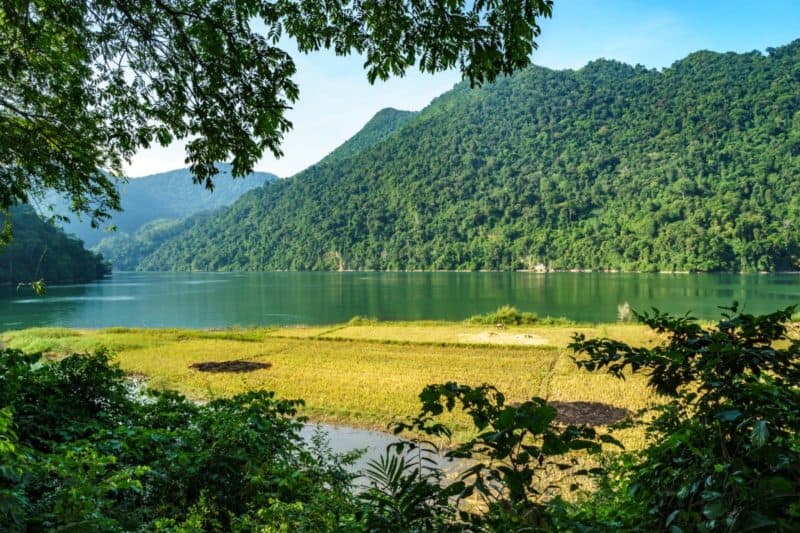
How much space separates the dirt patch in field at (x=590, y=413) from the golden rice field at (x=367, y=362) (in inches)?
22.0

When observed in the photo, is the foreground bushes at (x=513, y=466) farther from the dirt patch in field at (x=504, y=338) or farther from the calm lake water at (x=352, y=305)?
the calm lake water at (x=352, y=305)

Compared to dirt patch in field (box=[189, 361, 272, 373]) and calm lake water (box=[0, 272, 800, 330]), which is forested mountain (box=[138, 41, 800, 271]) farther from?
dirt patch in field (box=[189, 361, 272, 373])

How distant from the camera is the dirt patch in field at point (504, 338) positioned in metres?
25.7

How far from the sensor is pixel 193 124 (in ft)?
16.6

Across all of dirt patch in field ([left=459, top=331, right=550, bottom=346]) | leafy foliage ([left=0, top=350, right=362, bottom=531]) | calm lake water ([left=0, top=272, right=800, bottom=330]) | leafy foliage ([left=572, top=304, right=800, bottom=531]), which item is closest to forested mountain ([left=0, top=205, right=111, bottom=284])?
calm lake water ([left=0, top=272, right=800, bottom=330])

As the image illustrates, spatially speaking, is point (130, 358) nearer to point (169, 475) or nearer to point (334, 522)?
point (169, 475)

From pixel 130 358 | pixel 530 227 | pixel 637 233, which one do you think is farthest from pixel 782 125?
pixel 130 358

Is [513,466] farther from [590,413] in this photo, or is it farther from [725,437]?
[590,413]

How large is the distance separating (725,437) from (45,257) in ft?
334

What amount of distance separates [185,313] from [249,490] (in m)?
52.8

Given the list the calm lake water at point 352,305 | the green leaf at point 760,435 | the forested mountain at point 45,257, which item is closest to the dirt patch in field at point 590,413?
the green leaf at point 760,435

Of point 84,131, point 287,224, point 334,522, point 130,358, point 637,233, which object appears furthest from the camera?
point 287,224

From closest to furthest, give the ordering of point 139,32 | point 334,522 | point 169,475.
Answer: point 334,522 → point 169,475 → point 139,32

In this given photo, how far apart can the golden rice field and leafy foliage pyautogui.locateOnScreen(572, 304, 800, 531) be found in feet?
18.5
